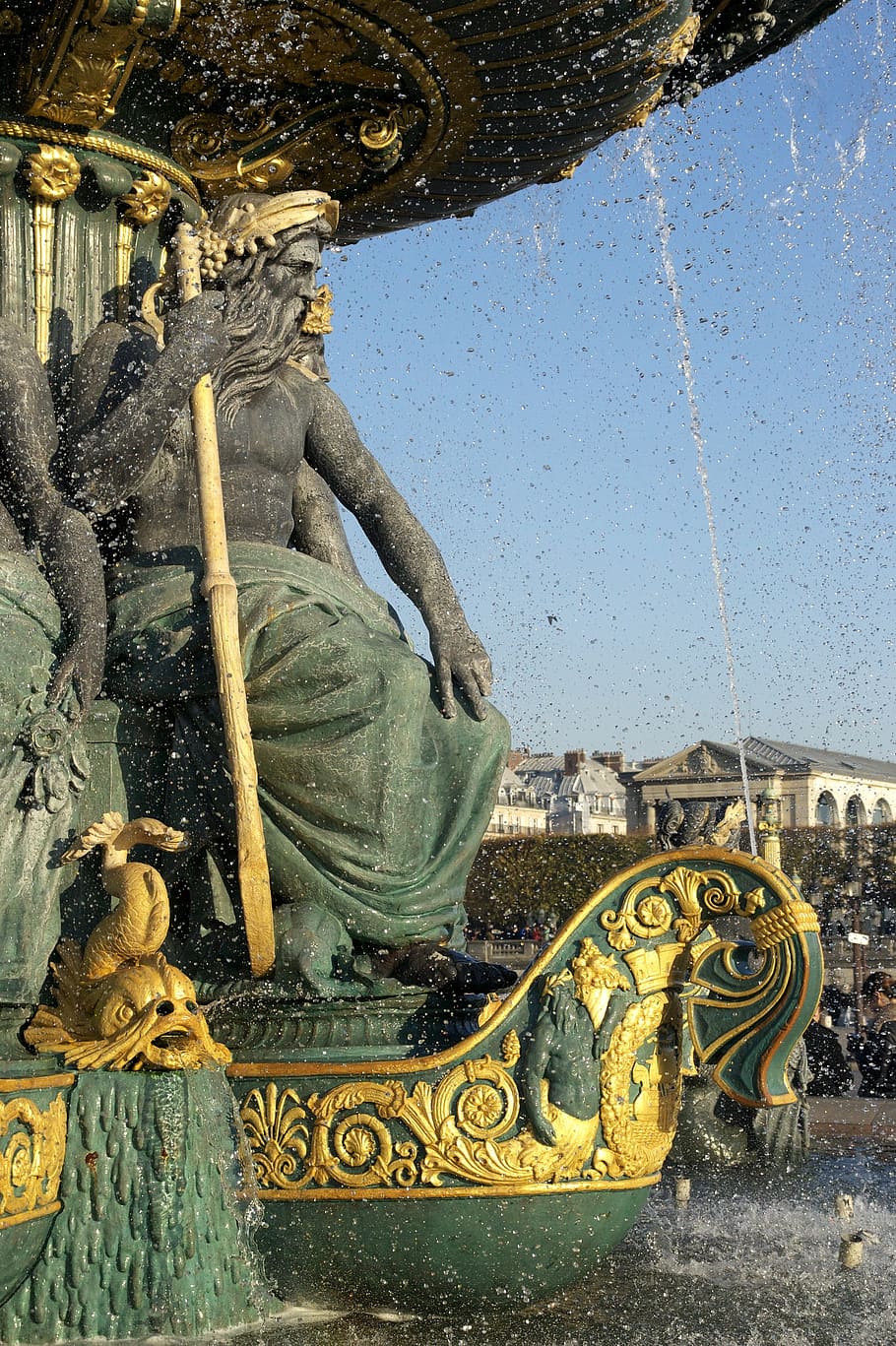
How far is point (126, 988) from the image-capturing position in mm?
3973

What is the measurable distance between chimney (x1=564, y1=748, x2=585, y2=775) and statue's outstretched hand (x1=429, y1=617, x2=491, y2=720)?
65.2 meters

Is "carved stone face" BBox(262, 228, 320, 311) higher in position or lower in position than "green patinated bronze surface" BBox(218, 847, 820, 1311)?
higher

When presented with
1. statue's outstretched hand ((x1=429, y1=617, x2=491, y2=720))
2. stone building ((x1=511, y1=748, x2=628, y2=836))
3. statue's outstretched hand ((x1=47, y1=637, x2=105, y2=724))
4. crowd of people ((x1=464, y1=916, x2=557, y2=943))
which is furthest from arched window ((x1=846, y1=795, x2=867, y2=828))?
statue's outstretched hand ((x1=47, y1=637, x2=105, y2=724))

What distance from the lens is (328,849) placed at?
4543mm

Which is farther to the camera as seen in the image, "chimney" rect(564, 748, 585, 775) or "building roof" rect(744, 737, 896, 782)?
"chimney" rect(564, 748, 585, 775)

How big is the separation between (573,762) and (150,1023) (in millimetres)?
70843

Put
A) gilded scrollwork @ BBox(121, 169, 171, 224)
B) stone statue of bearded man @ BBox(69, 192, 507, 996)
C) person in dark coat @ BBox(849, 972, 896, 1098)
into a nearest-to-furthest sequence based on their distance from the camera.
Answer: stone statue of bearded man @ BBox(69, 192, 507, 996) < gilded scrollwork @ BBox(121, 169, 171, 224) < person in dark coat @ BBox(849, 972, 896, 1098)

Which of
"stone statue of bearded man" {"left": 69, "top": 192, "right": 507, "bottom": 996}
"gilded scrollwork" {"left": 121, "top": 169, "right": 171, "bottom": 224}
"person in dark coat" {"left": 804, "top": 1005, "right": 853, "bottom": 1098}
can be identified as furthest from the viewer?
"person in dark coat" {"left": 804, "top": 1005, "right": 853, "bottom": 1098}

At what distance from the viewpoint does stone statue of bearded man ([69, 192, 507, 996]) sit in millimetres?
4555

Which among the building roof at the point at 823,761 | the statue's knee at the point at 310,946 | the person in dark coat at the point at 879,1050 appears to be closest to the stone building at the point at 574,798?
the building roof at the point at 823,761

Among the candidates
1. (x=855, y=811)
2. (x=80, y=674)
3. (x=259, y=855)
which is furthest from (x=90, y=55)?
(x=855, y=811)

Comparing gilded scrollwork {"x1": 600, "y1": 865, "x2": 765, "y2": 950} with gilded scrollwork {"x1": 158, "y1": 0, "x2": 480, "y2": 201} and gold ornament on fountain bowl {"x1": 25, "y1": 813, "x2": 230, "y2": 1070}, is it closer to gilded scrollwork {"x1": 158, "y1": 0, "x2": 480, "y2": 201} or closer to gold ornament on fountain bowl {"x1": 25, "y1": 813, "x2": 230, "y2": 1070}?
gold ornament on fountain bowl {"x1": 25, "y1": 813, "x2": 230, "y2": 1070}

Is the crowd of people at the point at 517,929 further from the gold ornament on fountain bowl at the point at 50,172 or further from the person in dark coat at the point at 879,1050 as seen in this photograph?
the gold ornament on fountain bowl at the point at 50,172

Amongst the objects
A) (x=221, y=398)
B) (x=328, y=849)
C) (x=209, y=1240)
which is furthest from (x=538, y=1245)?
(x=221, y=398)
